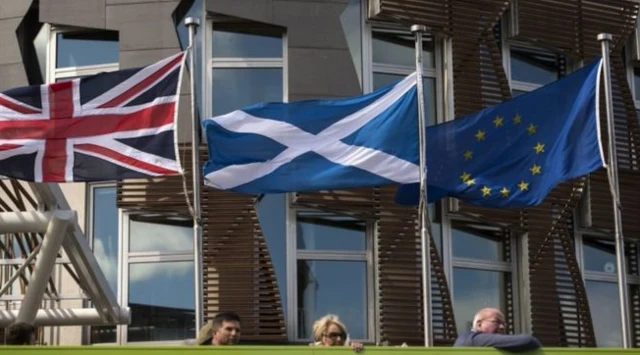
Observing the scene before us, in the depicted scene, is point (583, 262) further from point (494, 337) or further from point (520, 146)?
point (494, 337)

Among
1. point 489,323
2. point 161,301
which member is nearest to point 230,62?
point 161,301

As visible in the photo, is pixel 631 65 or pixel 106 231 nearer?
pixel 106 231

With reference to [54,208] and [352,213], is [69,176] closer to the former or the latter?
[54,208]

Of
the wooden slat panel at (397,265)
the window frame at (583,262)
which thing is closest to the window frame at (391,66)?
the wooden slat panel at (397,265)

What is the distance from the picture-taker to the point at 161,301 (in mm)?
18109

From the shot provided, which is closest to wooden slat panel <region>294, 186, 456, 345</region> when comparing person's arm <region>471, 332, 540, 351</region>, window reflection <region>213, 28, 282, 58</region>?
window reflection <region>213, 28, 282, 58</region>

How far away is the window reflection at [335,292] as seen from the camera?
18.1 metres

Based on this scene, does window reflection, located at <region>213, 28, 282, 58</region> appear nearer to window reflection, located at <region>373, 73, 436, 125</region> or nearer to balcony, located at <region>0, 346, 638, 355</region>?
window reflection, located at <region>373, 73, 436, 125</region>

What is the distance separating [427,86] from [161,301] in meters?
4.33

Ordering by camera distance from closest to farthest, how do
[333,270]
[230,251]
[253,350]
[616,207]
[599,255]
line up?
[253,350]
[616,207]
[230,251]
[333,270]
[599,255]

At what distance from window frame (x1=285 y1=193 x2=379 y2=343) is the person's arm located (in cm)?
820

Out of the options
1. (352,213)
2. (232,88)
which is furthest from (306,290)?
(232,88)

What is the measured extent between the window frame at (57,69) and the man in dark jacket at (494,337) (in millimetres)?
9929

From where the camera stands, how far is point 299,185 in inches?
594
